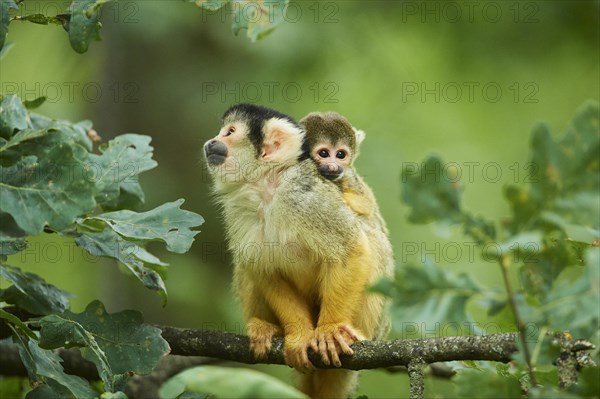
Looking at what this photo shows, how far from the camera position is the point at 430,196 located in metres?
2.10

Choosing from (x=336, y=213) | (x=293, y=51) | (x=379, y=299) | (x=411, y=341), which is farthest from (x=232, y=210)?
(x=293, y=51)

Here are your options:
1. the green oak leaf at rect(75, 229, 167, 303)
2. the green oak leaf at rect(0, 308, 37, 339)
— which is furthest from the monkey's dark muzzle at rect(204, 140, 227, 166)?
the green oak leaf at rect(0, 308, 37, 339)

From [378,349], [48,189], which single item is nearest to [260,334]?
[378,349]

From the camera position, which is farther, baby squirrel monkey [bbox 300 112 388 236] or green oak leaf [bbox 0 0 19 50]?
baby squirrel monkey [bbox 300 112 388 236]

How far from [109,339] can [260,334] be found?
1227mm

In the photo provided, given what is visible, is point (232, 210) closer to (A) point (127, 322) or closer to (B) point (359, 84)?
(A) point (127, 322)

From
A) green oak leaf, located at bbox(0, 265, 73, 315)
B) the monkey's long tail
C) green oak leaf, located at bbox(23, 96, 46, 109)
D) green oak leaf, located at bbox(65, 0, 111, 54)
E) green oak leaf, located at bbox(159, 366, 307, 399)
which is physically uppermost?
green oak leaf, located at bbox(65, 0, 111, 54)

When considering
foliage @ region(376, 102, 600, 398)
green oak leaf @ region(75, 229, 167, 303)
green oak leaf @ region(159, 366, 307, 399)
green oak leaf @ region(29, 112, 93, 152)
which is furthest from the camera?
green oak leaf @ region(29, 112, 93, 152)

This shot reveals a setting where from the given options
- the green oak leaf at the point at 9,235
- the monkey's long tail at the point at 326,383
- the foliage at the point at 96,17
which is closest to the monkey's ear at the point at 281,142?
the monkey's long tail at the point at 326,383

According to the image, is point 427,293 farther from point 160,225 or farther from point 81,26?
point 81,26

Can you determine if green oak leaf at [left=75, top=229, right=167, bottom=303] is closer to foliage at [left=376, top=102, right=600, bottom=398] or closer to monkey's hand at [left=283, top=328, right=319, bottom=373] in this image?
monkey's hand at [left=283, top=328, right=319, bottom=373]

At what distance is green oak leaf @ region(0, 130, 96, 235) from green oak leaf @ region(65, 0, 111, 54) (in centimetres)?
61

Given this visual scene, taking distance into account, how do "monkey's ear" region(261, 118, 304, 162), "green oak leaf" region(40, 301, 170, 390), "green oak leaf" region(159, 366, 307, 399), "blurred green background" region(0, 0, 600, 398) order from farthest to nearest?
"blurred green background" region(0, 0, 600, 398) → "monkey's ear" region(261, 118, 304, 162) → "green oak leaf" region(40, 301, 170, 390) → "green oak leaf" region(159, 366, 307, 399)

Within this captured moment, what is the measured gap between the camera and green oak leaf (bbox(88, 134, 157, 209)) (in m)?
3.79
